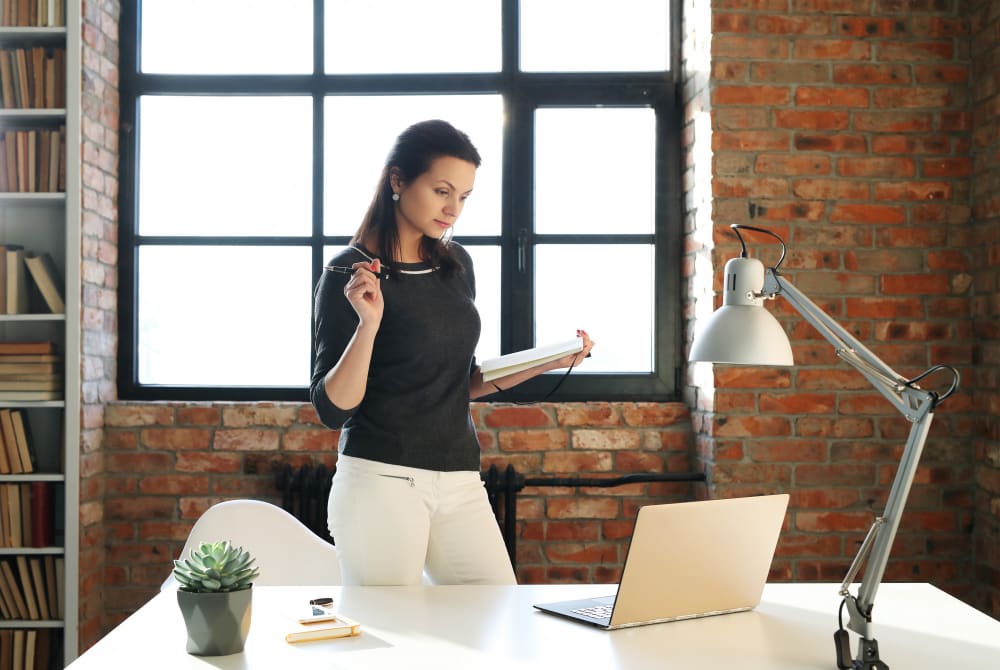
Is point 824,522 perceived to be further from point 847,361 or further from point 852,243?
point 847,361

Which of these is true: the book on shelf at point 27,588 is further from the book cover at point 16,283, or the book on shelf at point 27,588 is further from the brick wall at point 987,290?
the brick wall at point 987,290

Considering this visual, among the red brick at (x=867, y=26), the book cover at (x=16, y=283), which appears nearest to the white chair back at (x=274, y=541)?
the book cover at (x=16, y=283)

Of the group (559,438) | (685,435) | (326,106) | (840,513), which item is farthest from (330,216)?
(840,513)

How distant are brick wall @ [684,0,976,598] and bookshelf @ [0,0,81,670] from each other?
80.6 inches

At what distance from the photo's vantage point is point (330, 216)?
143 inches

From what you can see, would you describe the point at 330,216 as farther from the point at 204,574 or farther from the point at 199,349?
the point at 204,574

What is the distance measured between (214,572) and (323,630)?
0.63ft

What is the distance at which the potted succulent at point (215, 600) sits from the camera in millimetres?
1406

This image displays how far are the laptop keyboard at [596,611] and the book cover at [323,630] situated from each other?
1.19ft

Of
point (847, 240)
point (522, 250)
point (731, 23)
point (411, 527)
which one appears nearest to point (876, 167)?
point (847, 240)

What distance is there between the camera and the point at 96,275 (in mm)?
3424

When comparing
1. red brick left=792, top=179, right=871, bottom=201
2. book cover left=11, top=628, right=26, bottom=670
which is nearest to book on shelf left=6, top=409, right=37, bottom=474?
book cover left=11, top=628, right=26, bottom=670

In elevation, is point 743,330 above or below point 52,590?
above

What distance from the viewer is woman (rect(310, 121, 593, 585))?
2105 millimetres
